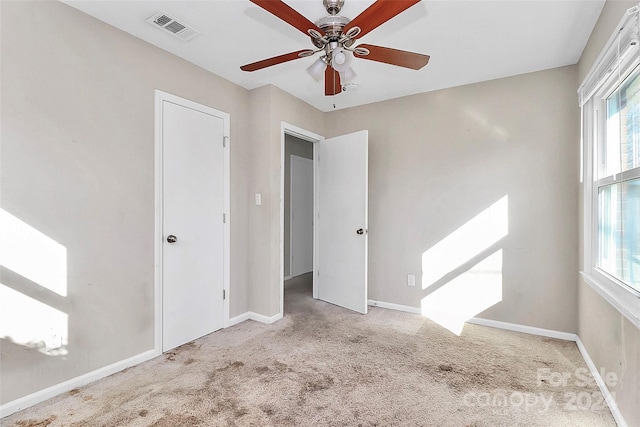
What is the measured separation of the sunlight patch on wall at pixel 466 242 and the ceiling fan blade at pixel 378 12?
7.62 ft

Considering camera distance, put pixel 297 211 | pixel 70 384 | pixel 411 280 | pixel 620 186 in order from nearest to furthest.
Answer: pixel 620 186
pixel 70 384
pixel 411 280
pixel 297 211

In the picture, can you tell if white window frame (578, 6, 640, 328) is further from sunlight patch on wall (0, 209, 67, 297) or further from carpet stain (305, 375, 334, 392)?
sunlight patch on wall (0, 209, 67, 297)

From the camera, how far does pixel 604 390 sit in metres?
1.94

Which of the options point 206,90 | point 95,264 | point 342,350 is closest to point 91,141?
point 95,264

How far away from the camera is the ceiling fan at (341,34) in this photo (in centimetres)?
138

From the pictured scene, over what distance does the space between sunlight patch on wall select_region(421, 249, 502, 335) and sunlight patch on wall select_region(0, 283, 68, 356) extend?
3113 millimetres

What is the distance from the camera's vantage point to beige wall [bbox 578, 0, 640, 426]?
5.06 feet

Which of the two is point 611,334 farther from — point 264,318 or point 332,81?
point 264,318

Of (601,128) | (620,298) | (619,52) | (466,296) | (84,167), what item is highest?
(619,52)

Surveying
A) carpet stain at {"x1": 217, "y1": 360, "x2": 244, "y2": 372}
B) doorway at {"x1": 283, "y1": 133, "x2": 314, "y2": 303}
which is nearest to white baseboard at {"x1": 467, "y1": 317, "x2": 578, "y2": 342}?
carpet stain at {"x1": 217, "y1": 360, "x2": 244, "y2": 372}

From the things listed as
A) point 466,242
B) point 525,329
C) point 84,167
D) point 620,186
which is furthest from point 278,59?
point 525,329

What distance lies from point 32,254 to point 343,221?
8.97ft

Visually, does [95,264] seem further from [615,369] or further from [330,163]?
[615,369]

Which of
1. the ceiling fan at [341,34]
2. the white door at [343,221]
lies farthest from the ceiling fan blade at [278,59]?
the white door at [343,221]
